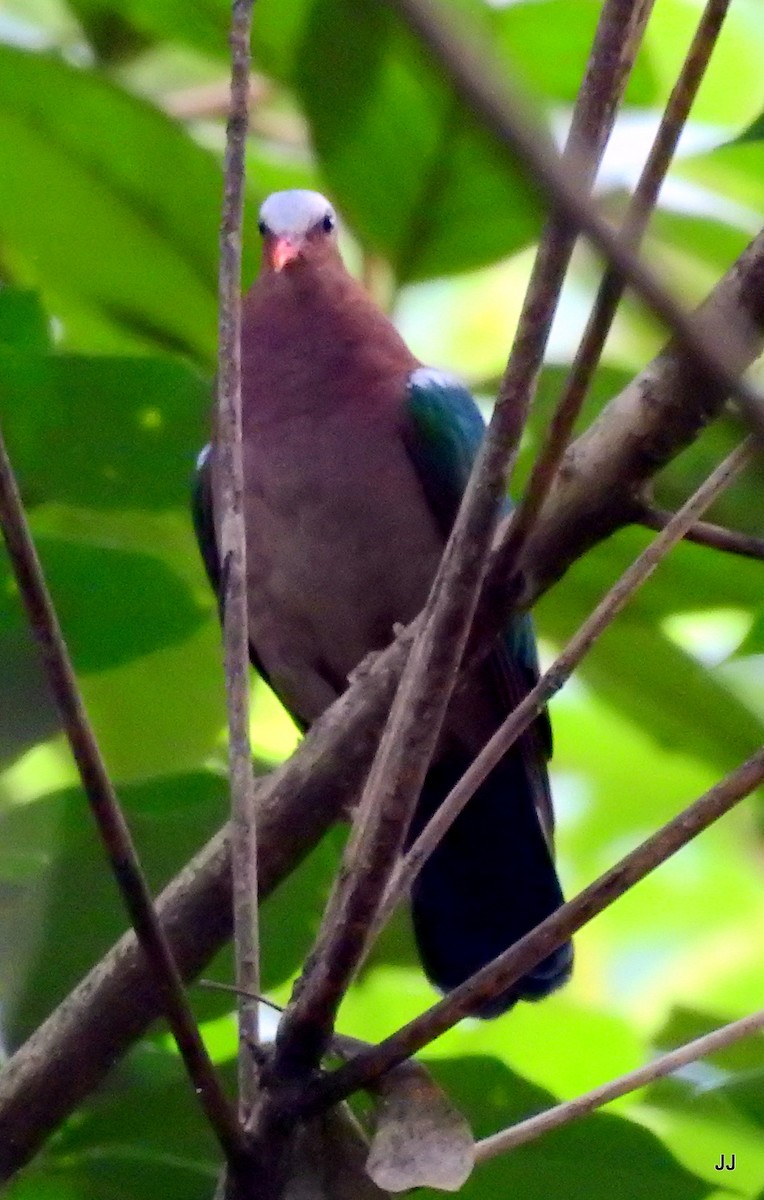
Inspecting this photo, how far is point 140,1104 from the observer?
4.77 feet

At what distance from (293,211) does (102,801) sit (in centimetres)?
134

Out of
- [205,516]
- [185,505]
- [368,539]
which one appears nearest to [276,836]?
[185,505]

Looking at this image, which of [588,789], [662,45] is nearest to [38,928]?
[588,789]

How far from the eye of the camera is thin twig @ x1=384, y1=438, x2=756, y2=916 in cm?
99

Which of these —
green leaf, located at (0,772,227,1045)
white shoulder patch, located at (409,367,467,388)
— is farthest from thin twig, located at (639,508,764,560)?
white shoulder patch, located at (409,367,467,388)

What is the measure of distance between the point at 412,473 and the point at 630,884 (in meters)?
1.28

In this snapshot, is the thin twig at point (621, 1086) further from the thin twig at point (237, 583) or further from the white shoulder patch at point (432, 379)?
the white shoulder patch at point (432, 379)

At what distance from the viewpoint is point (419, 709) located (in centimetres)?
98

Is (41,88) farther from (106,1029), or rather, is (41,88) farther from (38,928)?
(106,1029)

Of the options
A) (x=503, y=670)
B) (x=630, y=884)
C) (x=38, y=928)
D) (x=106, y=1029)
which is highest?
(x=503, y=670)

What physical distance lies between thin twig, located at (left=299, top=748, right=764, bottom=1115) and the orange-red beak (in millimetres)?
1436

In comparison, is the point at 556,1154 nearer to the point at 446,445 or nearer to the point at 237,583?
the point at 237,583

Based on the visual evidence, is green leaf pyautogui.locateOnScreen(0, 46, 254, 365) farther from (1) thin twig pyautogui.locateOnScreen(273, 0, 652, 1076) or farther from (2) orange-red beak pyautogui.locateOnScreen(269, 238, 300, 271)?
(1) thin twig pyautogui.locateOnScreen(273, 0, 652, 1076)

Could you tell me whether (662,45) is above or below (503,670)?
above
